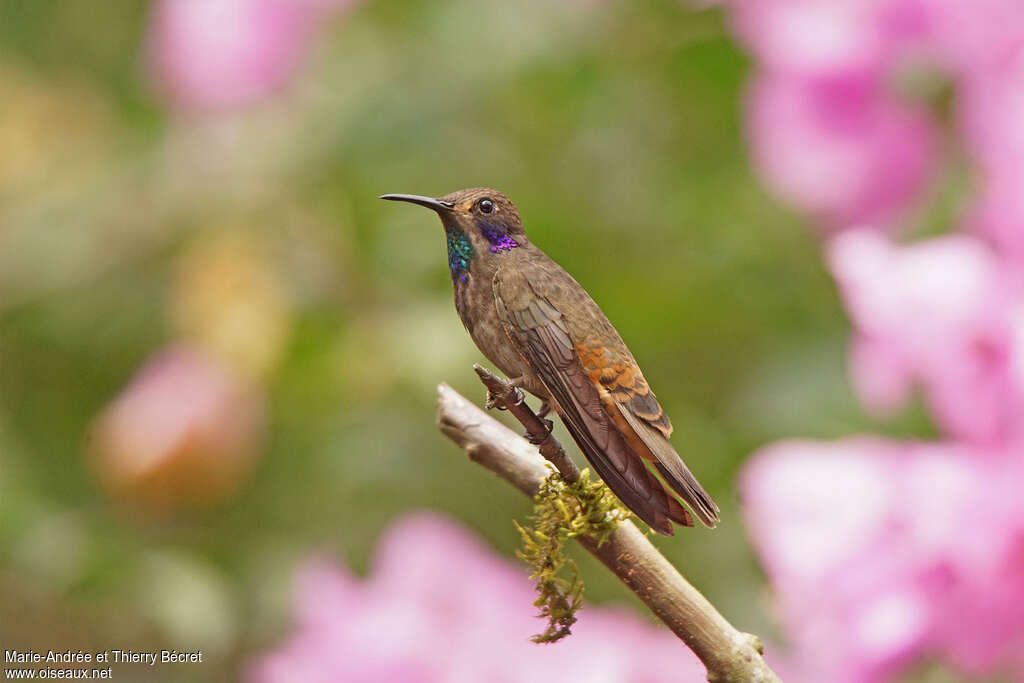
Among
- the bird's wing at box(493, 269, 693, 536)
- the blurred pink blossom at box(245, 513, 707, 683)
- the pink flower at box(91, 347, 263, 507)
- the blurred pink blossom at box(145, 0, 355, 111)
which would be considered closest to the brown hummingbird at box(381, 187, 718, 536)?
the bird's wing at box(493, 269, 693, 536)

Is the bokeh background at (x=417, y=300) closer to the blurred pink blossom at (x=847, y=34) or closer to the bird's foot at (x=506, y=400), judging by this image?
the blurred pink blossom at (x=847, y=34)

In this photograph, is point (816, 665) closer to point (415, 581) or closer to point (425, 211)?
point (415, 581)

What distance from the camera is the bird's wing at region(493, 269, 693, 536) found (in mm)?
365

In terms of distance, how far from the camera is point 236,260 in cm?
107

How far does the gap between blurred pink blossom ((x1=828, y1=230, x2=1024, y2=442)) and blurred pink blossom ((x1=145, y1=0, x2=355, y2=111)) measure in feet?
1.94

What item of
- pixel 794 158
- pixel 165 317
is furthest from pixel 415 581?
pixel 165 317

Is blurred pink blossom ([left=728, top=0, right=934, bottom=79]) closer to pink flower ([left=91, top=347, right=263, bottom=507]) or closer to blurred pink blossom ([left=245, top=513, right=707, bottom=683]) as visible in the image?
blurred pink blossom ([left=245, top=513, right=707, bottom=683])

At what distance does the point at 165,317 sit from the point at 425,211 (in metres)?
0.29

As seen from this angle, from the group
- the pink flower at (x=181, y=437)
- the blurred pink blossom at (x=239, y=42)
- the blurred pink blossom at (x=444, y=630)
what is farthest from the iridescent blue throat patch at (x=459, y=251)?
the blurred pink blossom at (x=239, y=42)

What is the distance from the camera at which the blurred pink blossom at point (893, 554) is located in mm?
578

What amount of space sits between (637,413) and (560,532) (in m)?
0.05

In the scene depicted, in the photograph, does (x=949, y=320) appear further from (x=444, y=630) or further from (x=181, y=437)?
(x=181, y=437)

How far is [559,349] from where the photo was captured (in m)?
0.40

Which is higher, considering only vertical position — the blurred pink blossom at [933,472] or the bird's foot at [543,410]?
the bird's foot at [543,410]
